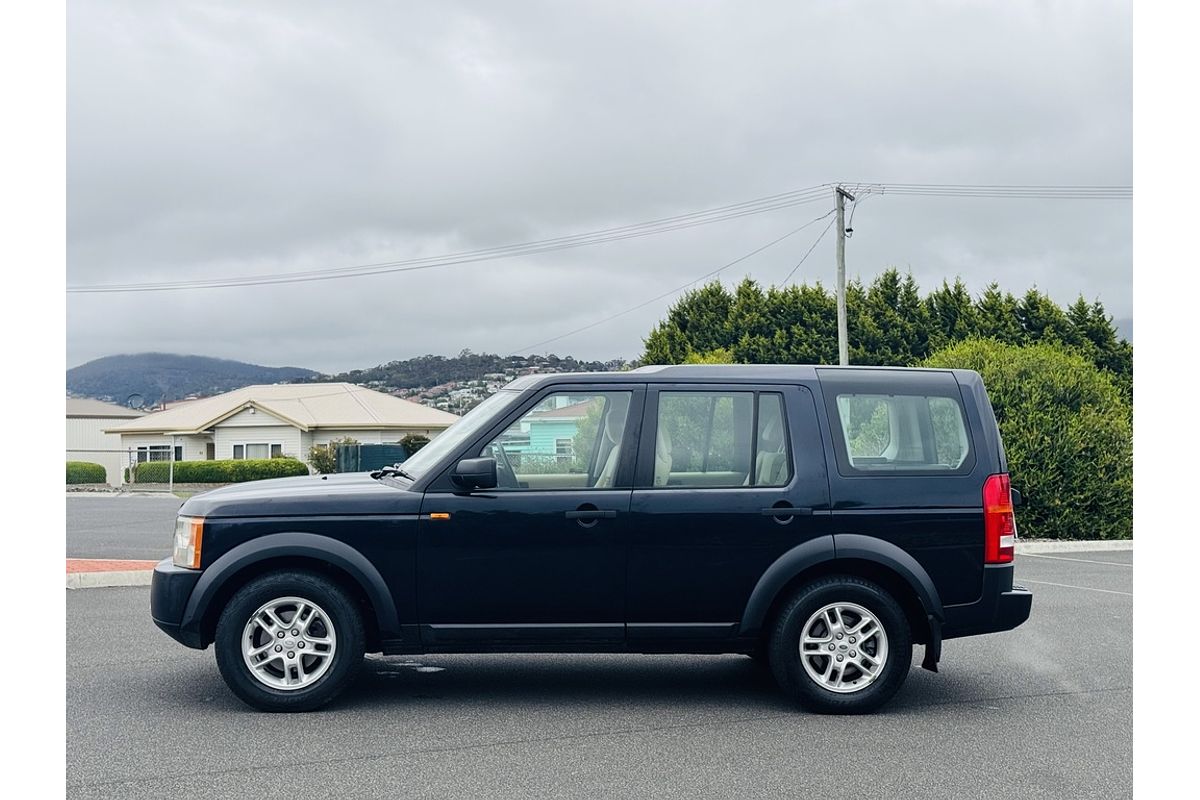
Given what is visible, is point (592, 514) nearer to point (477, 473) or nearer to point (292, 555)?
point (477, 473)

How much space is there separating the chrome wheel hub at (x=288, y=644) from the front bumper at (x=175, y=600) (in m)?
0.37

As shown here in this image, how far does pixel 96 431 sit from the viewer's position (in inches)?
3415

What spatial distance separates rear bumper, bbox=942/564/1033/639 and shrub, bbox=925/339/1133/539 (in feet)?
39.3

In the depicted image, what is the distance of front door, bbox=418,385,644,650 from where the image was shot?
24.7 feet

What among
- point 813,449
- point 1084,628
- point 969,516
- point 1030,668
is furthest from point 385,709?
point 1084,628

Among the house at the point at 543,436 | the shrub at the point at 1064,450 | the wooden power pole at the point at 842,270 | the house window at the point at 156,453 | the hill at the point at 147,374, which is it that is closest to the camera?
the house at the point at 543,436

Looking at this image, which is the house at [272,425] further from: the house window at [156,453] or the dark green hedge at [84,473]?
the dark green hedge at [84,473]

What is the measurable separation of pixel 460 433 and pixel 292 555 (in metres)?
1.27

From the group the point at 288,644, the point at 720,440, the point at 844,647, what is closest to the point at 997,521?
the point at 844,647

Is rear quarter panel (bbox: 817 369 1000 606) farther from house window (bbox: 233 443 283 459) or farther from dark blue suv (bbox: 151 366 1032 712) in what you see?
house window (bbox: 233 443 283 459)

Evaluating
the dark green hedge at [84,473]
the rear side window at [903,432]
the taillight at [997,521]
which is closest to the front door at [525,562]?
the rear side window at [903,432]

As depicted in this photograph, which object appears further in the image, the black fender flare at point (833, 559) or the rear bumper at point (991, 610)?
the rear bumper at point (991, 610)

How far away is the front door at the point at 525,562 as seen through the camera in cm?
752

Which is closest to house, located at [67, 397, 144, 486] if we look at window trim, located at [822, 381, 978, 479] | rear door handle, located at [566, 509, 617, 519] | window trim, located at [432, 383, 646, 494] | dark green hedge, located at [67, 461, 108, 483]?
dark green hedge, located at [67, 461, 108, 483]
